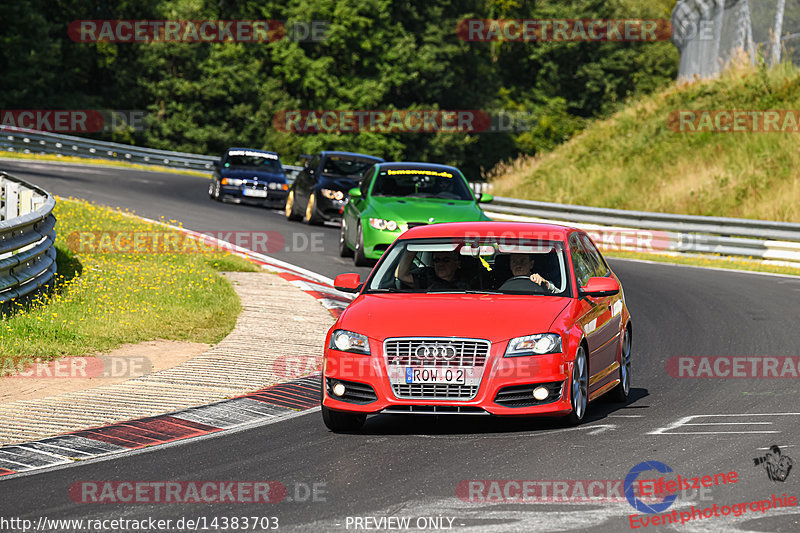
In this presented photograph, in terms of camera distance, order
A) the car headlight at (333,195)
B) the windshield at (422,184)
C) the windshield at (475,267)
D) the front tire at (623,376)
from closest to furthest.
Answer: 1. the windshield at (475,267)
2. the front tire at (623,376)
3. the windshield at (422,184)
4. the car headlight at (333,195)

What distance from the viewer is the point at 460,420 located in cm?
933

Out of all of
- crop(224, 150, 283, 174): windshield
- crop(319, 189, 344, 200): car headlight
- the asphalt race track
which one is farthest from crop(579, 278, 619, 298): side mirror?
crop(224, 150, 283, 174): windshield

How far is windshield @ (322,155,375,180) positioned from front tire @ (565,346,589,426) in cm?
1803

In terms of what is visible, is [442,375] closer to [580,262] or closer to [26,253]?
[580,262]

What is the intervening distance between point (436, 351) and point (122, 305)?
22.2 feet

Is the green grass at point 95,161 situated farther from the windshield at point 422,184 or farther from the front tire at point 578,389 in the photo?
the front tire at point 578,389

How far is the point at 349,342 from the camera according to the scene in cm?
863

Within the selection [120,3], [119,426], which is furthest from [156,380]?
[120,3]

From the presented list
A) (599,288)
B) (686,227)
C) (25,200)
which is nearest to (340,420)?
(599,288)

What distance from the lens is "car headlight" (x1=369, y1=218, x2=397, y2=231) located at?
1917 centimetres

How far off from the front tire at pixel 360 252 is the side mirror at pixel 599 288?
10464 mm

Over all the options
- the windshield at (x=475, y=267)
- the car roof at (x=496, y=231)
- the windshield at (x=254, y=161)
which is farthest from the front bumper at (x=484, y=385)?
the windshield at (x=254, y=161)

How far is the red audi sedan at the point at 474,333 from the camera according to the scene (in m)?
8.33

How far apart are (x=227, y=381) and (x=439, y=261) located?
2.38 metres
